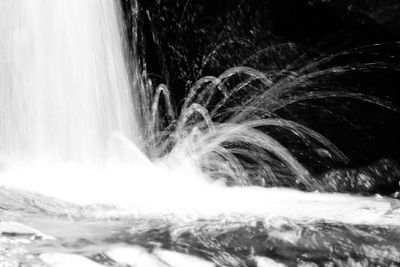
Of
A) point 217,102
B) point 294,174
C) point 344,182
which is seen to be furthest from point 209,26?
point 344,182

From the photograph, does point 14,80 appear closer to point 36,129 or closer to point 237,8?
point 36,129

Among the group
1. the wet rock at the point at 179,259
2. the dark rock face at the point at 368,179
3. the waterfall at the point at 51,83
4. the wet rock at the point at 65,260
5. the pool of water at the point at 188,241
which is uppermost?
the waterfall at the point at 51,83

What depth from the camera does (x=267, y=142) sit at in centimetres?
680

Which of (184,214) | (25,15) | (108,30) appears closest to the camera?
(184,214)

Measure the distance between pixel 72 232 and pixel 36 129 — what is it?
3130 mm

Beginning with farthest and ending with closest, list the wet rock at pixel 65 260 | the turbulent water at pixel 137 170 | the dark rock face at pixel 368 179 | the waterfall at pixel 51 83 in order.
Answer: the dark rock face at pixel 368 179 < the waterfall at pixel 51 83 < the turbulent water at pixel 137 170 < the wet rock at pixel 65 260

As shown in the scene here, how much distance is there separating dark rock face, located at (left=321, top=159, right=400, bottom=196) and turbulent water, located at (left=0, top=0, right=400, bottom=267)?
237 mm

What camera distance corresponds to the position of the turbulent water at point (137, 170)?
9.95 feet

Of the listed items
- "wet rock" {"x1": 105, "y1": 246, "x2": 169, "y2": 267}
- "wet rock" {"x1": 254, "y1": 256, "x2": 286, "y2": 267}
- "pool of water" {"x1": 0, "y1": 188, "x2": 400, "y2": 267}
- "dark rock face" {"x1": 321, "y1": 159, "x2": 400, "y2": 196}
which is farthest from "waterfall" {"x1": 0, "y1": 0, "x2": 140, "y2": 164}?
"wet rock" {"x1": 254, "y1": 256, "x2": 286, "y2": 267}

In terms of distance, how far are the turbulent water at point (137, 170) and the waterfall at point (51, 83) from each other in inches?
0.5

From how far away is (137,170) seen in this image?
564 cm

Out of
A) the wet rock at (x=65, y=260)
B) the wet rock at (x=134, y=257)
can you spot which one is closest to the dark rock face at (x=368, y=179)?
the wet rock at (x=134, y=257)

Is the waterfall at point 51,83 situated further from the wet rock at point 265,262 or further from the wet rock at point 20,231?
the wet rock at point 265,262

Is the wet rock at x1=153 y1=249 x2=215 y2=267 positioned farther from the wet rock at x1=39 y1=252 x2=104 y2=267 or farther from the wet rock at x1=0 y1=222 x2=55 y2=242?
the wet rock at x1=0 y1=222 x2=55 y2=242
